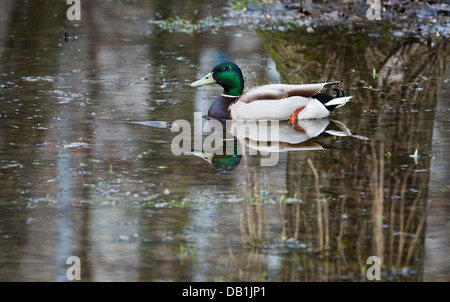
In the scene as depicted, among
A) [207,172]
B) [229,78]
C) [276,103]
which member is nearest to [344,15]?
[229,78]

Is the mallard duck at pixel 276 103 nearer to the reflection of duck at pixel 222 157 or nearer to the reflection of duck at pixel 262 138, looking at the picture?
the reflection of duck at pixel 262 138

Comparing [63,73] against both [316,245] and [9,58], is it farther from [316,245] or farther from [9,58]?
[316,245]

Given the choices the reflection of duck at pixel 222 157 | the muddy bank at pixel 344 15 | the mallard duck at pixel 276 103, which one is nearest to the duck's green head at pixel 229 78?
the mallard duck at pixel 276 103

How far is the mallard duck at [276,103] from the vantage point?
10914mm

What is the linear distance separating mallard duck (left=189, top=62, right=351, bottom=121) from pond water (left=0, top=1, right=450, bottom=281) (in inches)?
9.0

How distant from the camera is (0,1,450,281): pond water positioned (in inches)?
255

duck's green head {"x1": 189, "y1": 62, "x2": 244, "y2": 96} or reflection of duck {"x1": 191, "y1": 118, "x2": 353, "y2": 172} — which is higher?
duck's green head {"x1": 189, "y1": 62, "x2": 244, "y2": 96}

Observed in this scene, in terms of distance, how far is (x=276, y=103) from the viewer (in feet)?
36.0

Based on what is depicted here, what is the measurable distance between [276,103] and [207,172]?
255 cm

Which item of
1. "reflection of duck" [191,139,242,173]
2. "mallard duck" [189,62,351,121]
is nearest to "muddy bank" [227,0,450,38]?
"mallard duck" [189,62,351,121]

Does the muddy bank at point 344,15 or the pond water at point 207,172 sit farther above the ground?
the muddy bank at point 344,15

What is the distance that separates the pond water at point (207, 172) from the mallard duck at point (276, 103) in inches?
9.0

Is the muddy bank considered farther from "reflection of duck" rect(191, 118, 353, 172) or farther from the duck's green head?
"reflection of duck" rect(191, 118, 353, 172)
